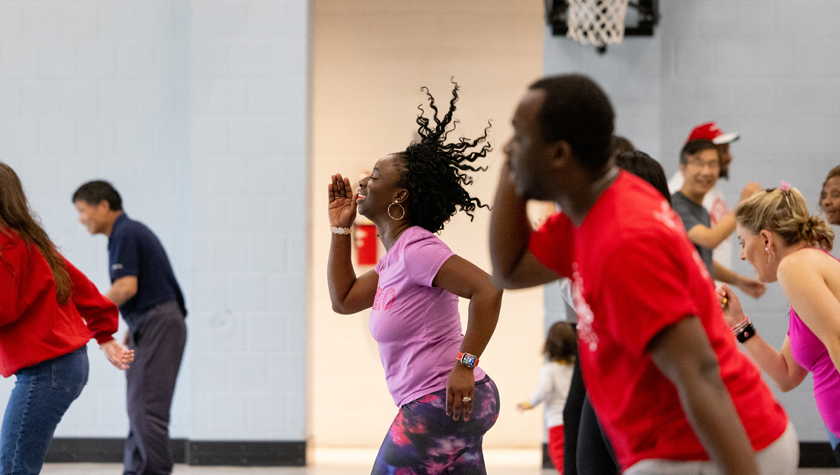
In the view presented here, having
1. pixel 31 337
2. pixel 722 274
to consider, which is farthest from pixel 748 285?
pixel 31 337

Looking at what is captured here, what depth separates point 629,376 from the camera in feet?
4.11

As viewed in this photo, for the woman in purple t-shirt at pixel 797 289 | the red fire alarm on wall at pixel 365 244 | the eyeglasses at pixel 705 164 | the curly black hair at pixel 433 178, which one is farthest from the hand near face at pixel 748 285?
the red fire alarm on wall at pixel 365 244

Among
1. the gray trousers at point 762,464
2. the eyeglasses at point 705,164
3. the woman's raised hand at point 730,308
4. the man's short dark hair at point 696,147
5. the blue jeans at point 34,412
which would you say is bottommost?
the blue jeans at point 34,412

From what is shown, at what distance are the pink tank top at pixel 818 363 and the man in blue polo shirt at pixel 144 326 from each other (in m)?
2.96

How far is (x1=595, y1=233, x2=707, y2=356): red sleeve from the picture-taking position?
1.13 meters

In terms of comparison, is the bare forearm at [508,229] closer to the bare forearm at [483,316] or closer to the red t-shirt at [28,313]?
the bare forearm at [483,316]

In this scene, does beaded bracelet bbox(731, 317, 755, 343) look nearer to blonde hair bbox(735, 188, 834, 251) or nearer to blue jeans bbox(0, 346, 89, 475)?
blonde hair bbox(735, 188, 834, 251)

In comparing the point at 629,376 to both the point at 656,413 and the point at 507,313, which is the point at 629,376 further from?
the point at 507,313

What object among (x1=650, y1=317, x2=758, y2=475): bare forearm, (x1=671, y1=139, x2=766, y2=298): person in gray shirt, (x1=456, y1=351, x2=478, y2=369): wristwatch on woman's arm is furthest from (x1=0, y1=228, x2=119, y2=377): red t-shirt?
(x1=671, y1=139, x2=766, y2=298): person in gray shirt

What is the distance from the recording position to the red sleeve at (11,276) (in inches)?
102

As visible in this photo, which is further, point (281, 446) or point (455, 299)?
point (281, 446)

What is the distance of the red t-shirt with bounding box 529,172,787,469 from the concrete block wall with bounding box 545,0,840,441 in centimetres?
372

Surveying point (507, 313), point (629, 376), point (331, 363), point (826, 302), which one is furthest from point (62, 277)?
point (507, 313)

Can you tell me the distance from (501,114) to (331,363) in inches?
81.7
